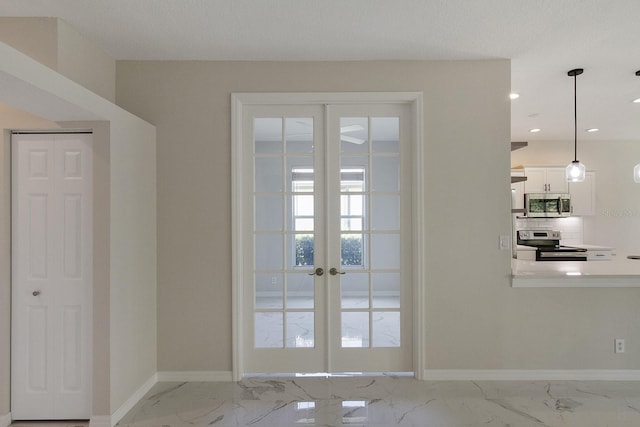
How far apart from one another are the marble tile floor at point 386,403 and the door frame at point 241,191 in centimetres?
29

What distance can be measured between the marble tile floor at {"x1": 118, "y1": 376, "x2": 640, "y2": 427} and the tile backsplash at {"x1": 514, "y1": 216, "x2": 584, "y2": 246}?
3.63 m

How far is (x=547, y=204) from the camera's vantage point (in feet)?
20.0

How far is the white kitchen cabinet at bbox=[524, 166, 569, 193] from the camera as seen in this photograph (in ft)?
20.2

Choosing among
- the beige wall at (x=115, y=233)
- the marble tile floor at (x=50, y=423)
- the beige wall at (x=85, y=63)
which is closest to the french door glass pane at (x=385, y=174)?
the beige wall at (x=115, y=233)

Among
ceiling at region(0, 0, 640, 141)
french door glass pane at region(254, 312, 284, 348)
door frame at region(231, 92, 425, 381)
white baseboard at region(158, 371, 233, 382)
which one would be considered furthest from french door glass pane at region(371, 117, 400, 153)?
white baseboard at region(158, 371, 233, 382)

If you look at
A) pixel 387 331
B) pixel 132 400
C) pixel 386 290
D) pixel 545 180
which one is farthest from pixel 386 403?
pixel 545 180

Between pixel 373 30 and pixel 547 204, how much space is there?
4874mm

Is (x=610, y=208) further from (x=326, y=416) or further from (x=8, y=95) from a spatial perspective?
(x=8, y=95)

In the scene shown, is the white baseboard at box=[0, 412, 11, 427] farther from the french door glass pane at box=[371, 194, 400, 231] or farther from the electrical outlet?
the electrical outlet

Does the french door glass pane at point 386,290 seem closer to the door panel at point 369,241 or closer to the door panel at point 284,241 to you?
the door panel at point 369,241

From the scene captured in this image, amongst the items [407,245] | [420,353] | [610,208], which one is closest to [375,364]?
[420,353]

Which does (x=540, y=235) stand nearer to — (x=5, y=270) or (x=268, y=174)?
(x=268, y=174)

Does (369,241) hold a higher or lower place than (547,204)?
lower

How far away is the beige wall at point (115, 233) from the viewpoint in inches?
86.4
